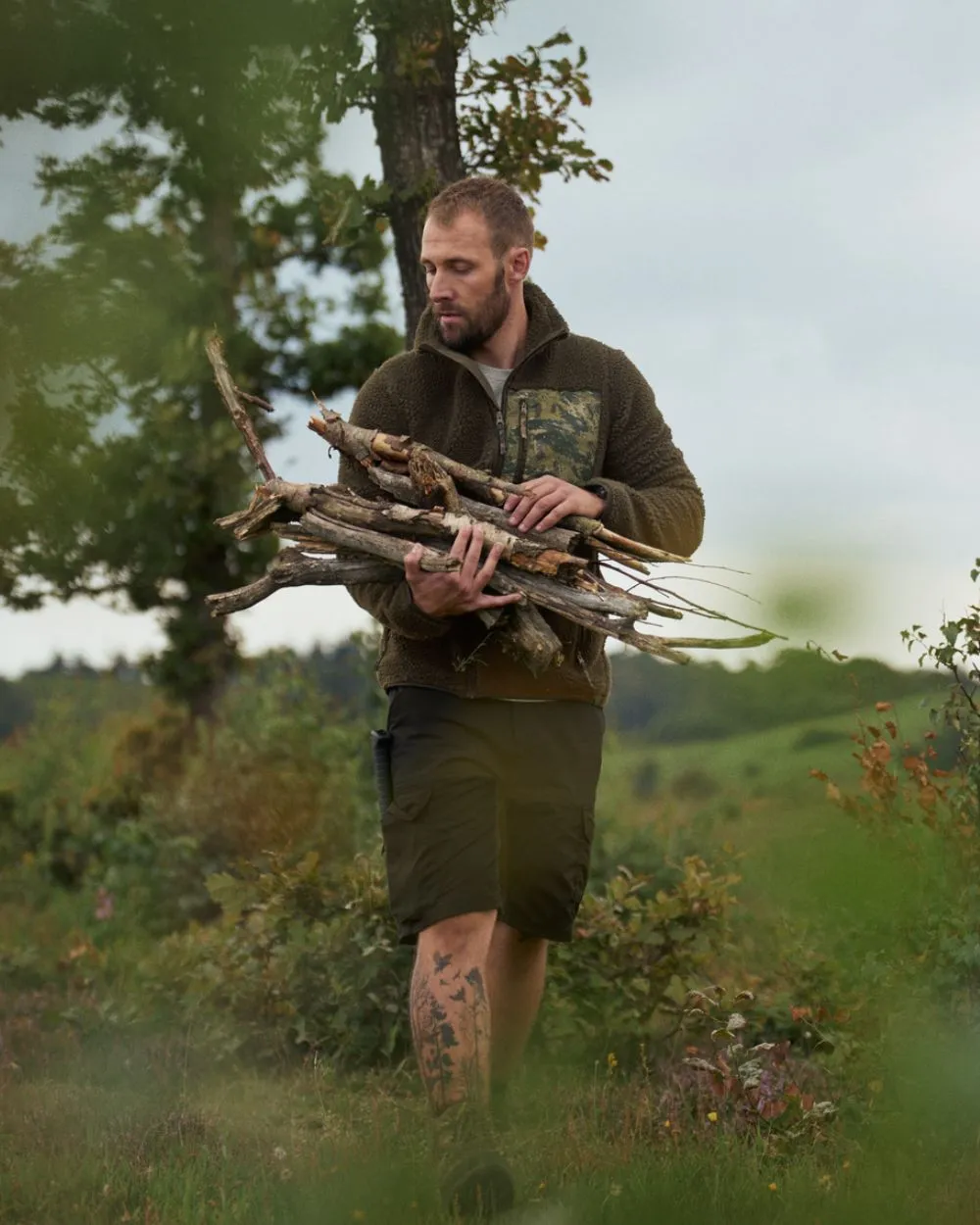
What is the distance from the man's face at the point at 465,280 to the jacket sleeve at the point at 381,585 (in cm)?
24

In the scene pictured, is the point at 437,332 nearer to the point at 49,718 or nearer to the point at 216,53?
the point at 216,53

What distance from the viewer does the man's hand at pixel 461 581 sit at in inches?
145

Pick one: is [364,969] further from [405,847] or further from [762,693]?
[762,693]

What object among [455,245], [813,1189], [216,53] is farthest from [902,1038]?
[455,245]

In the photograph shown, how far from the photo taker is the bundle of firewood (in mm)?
3770

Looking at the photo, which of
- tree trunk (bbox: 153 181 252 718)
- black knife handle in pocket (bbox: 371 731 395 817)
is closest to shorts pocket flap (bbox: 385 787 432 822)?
black knife handle in pocket (bbox: 371 731 395 817)

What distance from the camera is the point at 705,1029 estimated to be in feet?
17.1

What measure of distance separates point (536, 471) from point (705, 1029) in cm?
220

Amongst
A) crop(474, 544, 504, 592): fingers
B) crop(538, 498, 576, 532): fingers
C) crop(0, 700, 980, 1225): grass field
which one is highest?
crop(538, 498, 576, 532): fingers

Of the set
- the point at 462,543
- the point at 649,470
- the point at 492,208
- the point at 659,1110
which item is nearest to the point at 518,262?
the point at 492,208

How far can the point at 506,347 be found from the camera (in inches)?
169

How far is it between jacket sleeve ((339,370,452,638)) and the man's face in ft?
0.80

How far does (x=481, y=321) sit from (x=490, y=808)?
130cm

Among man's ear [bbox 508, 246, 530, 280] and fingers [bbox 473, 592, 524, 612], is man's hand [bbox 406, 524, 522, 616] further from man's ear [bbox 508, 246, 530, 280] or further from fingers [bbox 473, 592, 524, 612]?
man's ear [bbox 508, 246, 530, 280]
